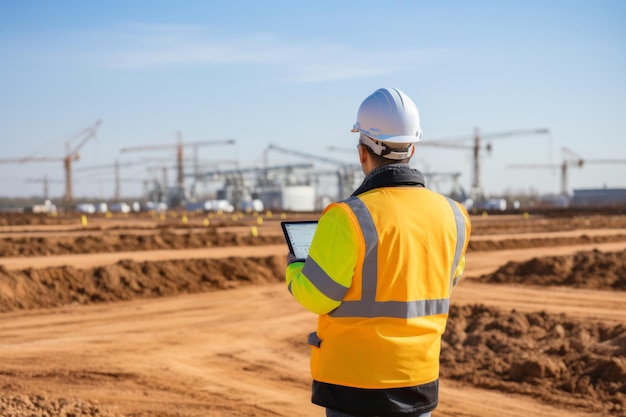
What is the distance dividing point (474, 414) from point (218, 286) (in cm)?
1076

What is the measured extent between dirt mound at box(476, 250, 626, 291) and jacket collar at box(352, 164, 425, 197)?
15902 mm

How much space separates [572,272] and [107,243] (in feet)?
50.8

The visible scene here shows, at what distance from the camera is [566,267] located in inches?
770

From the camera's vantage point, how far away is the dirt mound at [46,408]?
573 centimetres

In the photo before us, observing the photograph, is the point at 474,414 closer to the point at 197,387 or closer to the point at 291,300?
the point at 197,387

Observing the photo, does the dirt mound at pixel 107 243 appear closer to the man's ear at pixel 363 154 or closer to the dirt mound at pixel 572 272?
the dirt mound at pixel 572 272

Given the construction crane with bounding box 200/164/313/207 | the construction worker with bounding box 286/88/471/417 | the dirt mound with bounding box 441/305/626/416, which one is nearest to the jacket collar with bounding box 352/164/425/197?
the construction worker with bounding box 286/88/471/417

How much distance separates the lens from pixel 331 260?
2.84 m

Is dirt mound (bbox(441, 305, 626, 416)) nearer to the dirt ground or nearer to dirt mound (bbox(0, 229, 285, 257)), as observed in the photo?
the dirt ground

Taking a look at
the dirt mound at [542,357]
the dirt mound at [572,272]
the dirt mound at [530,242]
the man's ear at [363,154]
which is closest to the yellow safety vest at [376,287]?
the man's ear at [363,154]

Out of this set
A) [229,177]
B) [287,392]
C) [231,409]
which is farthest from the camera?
[229,177]

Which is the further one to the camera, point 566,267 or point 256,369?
point 566,267

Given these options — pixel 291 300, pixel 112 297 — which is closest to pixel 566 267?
pixel 291 300

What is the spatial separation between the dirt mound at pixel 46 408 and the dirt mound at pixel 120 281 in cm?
901
